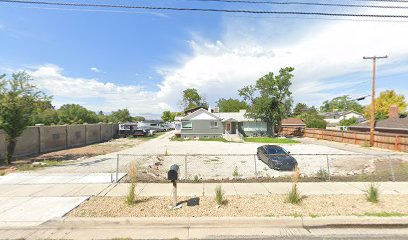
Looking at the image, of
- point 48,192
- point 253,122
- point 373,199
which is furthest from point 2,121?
point 253,122

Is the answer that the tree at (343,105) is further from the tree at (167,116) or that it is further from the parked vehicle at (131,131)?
the parked vehicle at (131,131)

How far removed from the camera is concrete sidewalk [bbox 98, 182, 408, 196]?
859 centimetres

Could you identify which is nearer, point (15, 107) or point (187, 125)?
point (15, 107)

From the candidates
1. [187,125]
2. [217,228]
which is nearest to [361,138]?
[187,125]

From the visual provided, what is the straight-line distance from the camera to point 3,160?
1577cm

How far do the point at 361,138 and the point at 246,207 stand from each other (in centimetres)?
2686

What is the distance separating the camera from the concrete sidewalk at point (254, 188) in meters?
8.59

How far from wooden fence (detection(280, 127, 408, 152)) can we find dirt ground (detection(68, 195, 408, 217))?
1800cm

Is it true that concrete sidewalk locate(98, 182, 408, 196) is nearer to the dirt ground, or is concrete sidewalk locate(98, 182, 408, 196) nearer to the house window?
the dirt ground

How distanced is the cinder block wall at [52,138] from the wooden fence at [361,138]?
109ft

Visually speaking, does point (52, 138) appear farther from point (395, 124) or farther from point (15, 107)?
point (395, 124)

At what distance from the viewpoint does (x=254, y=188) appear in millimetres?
9180

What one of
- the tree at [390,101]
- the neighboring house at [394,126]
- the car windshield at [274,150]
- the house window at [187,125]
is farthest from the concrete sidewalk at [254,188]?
the tree at [390,101]

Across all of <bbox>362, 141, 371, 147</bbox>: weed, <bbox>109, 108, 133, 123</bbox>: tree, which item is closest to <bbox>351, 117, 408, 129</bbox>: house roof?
<bbox>362, 141, 371, 147</bbox>: weed
